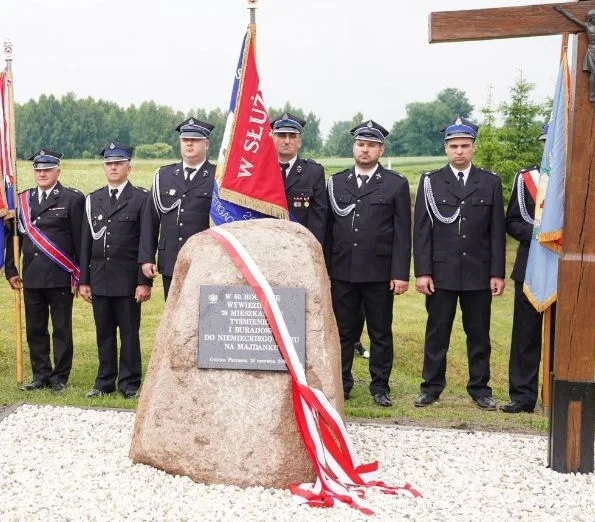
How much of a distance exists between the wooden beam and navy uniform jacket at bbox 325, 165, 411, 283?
6.56ft

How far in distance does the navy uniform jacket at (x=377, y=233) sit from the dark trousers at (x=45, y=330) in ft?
8.20

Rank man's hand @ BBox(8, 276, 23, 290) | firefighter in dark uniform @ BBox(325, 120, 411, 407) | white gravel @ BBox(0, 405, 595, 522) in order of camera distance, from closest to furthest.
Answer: white gravel @ BBox(0, 405, 595, 522) < firefighter in dark uniform @ BBox(325, 120, 411, 407) < man's hand @ BBox(8, 276, 23, 290)

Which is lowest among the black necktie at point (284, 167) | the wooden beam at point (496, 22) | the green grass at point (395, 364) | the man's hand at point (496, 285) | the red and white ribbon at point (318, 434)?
the green grass at point (395, 364)

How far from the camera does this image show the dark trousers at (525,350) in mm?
6715

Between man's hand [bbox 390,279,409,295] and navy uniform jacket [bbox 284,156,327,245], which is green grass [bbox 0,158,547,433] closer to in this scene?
man's hand [bbox 390,279,409,295]

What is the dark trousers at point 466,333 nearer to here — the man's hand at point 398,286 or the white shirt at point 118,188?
the man's hand at point 398,286

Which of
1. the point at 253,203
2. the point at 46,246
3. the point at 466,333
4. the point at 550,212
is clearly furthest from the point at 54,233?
the point at 550,212

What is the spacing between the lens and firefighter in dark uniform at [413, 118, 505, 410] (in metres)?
6.59

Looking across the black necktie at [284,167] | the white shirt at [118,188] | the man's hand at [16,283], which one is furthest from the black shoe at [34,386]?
the black necktie at [284,167]

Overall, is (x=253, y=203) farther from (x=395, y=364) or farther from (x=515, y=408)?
(x=395, y=364)

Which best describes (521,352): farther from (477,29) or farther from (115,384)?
(115,384)

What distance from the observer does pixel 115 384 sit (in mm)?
7434

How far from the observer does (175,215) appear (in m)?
6.73

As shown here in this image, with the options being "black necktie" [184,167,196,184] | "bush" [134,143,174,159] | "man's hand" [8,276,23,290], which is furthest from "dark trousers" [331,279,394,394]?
"bush" [134,143,174,159]
